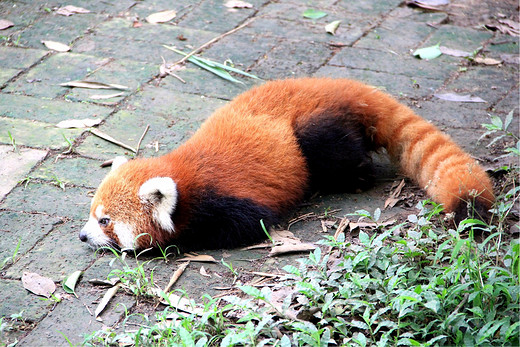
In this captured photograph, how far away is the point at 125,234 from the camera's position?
3.55m

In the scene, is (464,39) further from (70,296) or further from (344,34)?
(70,296)

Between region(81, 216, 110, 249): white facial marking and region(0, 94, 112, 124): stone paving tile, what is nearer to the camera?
region(81, 216, 110, 249): white facial marking

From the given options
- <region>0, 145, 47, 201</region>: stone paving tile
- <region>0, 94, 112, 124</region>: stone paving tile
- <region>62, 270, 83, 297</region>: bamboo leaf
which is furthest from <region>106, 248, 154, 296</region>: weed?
<region>0, 94, 112, 124</region>: stone paving tile

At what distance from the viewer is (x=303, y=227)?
3756 mm

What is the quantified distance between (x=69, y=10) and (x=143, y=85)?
178cm

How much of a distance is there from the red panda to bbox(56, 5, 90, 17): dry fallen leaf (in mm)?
2988

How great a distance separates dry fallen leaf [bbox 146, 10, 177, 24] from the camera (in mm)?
6188

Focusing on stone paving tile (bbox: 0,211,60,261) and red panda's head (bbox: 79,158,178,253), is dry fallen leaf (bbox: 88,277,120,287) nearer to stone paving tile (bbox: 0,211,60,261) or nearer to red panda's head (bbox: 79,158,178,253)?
red panda's head (bbox: 79,158,178,253)

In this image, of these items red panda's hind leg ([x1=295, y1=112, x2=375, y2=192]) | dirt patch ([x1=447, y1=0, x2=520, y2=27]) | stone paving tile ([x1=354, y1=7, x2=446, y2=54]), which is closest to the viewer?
red panda's hind leg ([x1=295, y1=112, x2=375, y2=192])

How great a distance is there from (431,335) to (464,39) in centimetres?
398

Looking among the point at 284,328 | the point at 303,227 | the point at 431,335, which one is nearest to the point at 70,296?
the point at 284,328

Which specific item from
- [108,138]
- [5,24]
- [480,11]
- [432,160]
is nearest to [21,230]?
[108,138]

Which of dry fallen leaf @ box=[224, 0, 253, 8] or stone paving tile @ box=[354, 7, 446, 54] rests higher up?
dry fallen leaf @ box=[224, 0, 253, 8]

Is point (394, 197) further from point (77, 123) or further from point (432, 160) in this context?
point (77, 123)
